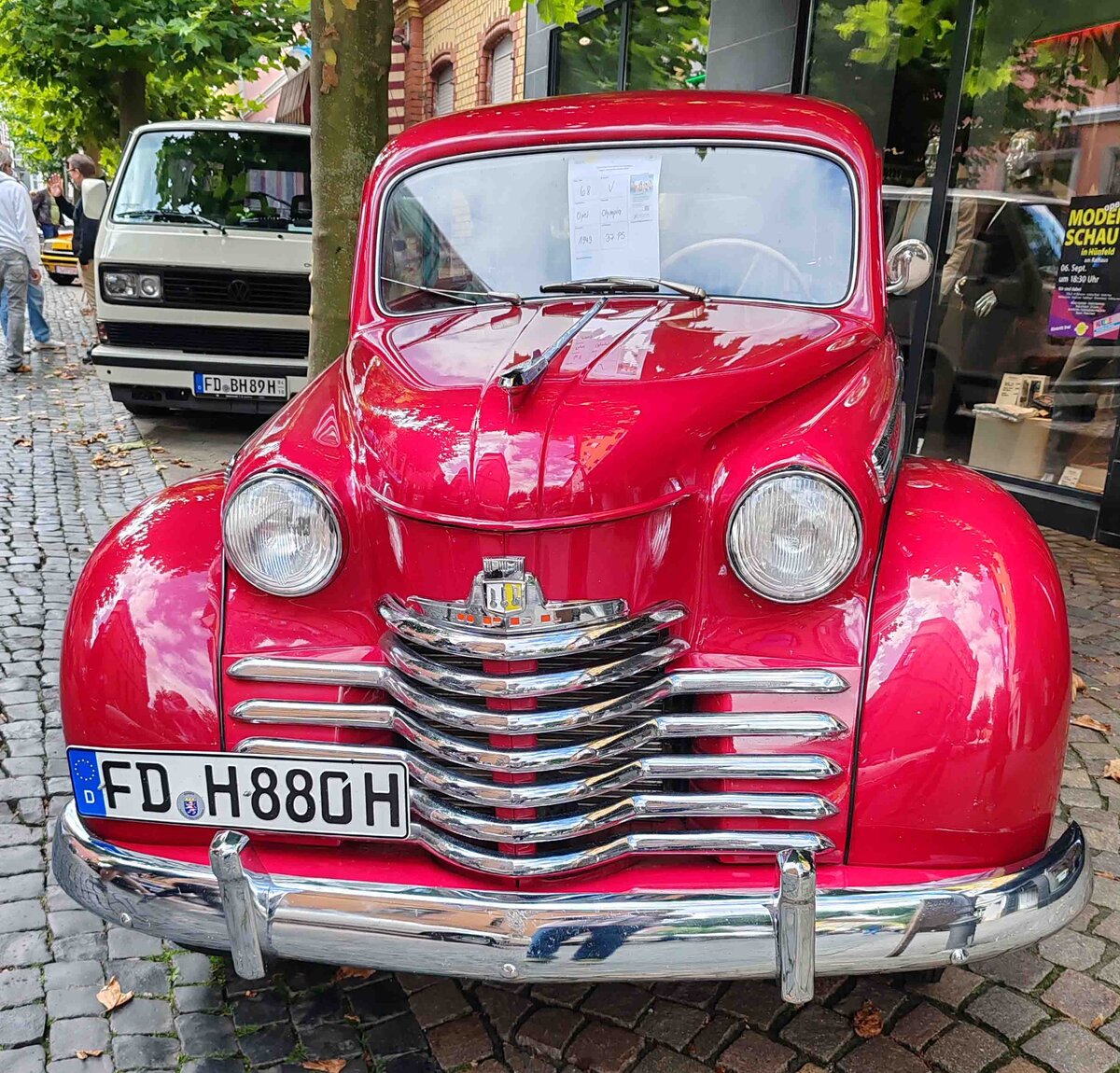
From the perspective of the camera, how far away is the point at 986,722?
6.40 feet

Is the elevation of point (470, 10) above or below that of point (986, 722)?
above

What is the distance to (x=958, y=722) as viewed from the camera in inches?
76.6

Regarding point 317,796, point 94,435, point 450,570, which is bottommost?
point 94,435

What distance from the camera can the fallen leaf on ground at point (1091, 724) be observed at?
3842 mm

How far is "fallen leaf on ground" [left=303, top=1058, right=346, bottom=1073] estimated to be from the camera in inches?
Result: 89.7

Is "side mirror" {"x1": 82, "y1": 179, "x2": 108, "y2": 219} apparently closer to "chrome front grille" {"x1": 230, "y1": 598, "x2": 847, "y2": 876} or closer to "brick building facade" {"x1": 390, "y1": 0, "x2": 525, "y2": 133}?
"brick building facade" {"x1": 390, "y1": 0, "x2": 525, "y2": 133}

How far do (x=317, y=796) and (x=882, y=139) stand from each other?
7.32 meters

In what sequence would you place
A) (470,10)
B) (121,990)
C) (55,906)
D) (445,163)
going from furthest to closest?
(470,10)
(445,163)
(55,906)
(121,990)

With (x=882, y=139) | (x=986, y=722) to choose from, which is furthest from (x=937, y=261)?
(x=986, y=722)

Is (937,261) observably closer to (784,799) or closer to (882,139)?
(882,139)

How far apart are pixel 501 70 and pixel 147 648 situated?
12187 mm

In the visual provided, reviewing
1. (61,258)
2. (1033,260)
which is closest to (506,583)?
(1033,260)

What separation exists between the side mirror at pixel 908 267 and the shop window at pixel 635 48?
702cm

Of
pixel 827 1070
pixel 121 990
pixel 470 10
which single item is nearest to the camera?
pixel 827 1070
